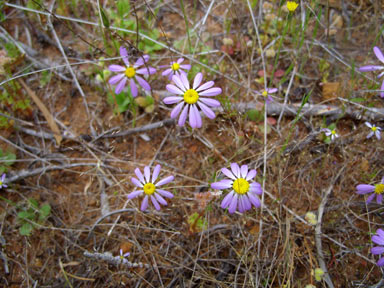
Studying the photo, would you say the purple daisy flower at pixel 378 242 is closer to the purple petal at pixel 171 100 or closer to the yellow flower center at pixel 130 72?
the purple petal at pixel 171 100

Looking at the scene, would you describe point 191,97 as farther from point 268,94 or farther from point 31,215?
point 31,215

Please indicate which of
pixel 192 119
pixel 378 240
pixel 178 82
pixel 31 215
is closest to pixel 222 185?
pixel 192 119

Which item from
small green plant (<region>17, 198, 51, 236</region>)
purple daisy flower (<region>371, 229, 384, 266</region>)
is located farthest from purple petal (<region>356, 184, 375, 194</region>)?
small green plant (<region>17, 198, 51, 236</region>)

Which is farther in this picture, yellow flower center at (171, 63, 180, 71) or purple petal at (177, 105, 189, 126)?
yellow flower center at (171, 63, 180, 71)

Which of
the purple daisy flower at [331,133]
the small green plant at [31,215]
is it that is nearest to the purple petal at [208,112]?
the purple daisy flower at [331,133]

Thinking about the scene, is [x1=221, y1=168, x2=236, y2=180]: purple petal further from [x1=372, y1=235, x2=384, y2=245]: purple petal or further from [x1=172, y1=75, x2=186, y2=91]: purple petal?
[x1=372, y1=235, x2=384, y2=245]: purple petal

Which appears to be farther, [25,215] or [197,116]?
[25,215]
